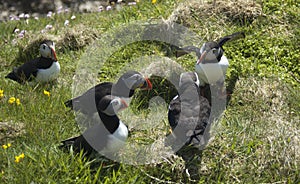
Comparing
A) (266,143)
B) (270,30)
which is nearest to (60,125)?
(266,143)

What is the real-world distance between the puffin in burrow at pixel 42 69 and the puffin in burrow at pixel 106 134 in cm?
230

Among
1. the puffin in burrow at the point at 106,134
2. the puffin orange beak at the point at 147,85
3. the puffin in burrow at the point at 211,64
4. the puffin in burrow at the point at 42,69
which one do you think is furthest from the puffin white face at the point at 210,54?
the puffin in burrow at the point at 42,69

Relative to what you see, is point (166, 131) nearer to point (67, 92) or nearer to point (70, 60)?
point (67, 92)

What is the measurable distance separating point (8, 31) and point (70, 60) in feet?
8.60

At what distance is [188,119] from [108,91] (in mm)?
1173

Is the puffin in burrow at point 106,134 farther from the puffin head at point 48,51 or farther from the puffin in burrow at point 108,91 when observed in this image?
the puffin head at point 48,51

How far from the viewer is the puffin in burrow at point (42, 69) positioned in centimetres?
683

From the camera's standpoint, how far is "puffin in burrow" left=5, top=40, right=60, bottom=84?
269 inches

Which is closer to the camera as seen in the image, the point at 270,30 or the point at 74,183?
the point at 74,183

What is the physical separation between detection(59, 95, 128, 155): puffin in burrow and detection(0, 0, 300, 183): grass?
13 centimetres

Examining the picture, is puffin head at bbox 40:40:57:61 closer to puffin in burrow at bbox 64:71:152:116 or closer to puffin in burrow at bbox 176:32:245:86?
puffin in burrow at bbox 64:71:152:116

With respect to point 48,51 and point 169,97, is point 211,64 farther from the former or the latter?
point 48,51

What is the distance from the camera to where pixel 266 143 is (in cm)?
498

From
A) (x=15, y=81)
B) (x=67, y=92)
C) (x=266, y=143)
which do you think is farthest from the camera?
(x=15, y=81)
